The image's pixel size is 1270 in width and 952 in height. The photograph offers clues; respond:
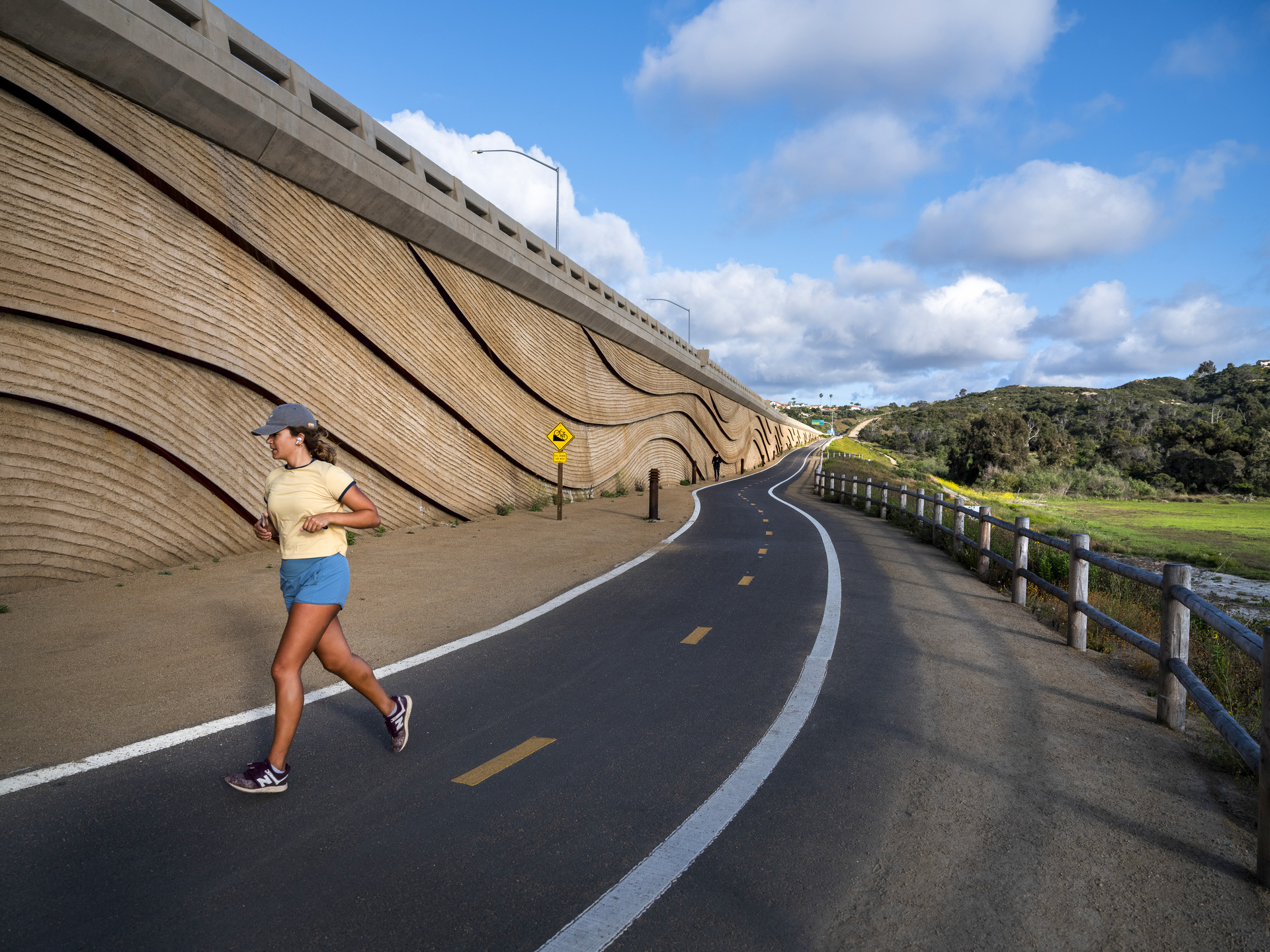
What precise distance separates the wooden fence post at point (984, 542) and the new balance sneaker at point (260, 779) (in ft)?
32.9

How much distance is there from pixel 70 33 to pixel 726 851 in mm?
10825

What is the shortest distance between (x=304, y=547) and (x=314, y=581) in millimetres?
199

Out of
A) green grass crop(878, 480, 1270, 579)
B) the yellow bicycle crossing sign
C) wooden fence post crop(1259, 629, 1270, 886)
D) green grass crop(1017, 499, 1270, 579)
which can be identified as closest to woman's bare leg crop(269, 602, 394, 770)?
wooden fence post crop(1259, 629, 1270, 886)

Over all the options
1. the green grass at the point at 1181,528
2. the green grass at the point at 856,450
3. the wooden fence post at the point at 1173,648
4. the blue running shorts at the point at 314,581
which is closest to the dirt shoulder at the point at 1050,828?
the wooden fence post at the point at 1173,648

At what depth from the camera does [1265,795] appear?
3354mm

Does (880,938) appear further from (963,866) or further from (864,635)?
(864,635)

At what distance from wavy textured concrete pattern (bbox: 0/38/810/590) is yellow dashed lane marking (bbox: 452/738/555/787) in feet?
23.8

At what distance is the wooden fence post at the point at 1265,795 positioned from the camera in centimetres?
322

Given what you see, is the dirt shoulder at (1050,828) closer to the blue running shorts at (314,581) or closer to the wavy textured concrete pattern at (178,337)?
the blue running shorts at (314,581)

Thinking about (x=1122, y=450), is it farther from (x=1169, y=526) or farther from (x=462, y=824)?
(x=462, y=824)

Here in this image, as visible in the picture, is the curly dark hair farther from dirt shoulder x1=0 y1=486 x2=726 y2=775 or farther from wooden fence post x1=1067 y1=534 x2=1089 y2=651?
wooden fence post x1=1067 y1=534 x2=1089 y2=651

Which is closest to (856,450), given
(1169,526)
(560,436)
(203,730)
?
(1169,526)

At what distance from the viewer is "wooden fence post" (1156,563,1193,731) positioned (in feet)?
16.6

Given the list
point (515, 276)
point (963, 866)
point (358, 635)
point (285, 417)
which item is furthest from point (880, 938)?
point (515, 276)
